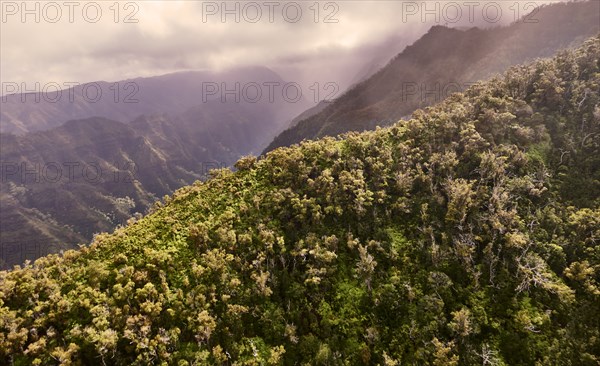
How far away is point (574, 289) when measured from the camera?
37.5m

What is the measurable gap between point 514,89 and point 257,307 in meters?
67.4

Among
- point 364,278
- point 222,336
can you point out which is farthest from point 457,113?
point 222,336

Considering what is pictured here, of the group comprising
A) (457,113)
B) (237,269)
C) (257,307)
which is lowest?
(257,307)

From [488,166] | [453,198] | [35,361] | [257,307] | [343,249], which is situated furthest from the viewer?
[488,166]

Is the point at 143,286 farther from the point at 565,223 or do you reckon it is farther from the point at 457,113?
the point at 457,113

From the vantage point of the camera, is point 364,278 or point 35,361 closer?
point 35,361

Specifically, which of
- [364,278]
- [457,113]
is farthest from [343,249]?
[457,113]

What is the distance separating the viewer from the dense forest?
29641 mm

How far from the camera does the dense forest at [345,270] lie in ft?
97.2

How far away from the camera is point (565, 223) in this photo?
144 ft

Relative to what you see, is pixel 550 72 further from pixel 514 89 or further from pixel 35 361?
pixel 35 361

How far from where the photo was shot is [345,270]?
3975 cm

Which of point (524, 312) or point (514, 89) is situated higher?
point (514, 89)

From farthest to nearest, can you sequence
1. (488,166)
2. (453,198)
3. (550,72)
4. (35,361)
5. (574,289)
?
(550,72) → (488,166) → (453,198) → (574,289) → (35,361)
